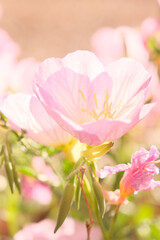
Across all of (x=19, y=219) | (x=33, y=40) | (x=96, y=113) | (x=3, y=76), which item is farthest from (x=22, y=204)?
(x=33, y=40)

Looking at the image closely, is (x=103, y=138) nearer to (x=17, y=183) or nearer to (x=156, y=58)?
(x=17, y=183)

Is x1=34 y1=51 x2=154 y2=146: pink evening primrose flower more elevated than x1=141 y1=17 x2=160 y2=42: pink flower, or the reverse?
x1=34 y1=51 x2=154 y2=146: pink evening primrose flower

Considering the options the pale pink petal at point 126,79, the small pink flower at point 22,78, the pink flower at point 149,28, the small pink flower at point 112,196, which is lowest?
the small pink flower at point 112,196

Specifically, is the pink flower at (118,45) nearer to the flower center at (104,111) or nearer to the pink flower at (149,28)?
the pink flower at (149,28)

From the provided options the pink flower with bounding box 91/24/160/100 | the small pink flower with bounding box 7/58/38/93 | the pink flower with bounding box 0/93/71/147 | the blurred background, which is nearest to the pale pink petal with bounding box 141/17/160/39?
the pink flower with bounding box 91/24/160/100

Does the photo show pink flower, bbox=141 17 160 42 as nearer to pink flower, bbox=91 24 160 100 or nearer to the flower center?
pink flower, bbox=91 24 160 100

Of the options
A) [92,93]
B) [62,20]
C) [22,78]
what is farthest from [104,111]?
[62,20]

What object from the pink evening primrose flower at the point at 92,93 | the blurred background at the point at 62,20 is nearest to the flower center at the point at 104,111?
the pink evening primrose flower at the point at 92,93
